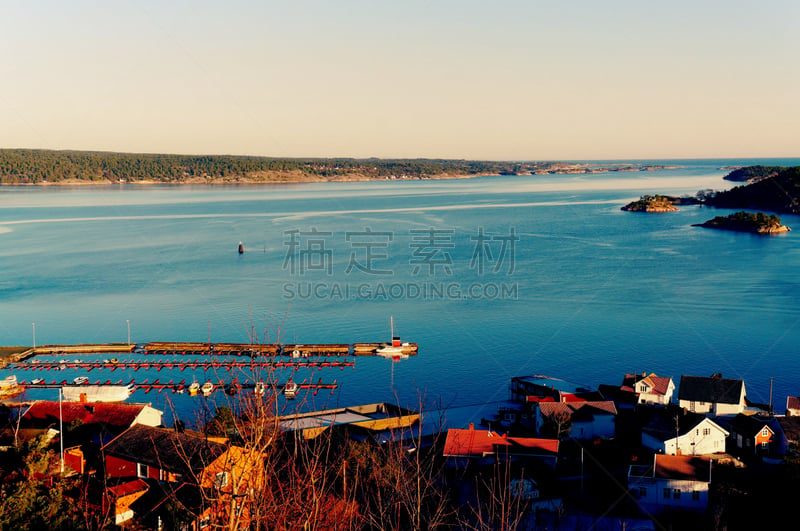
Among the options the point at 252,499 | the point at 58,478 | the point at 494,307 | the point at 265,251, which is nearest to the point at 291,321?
the point at 494,307

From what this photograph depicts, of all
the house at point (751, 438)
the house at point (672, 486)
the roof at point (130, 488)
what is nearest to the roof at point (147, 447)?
the roof at point (130, 488)

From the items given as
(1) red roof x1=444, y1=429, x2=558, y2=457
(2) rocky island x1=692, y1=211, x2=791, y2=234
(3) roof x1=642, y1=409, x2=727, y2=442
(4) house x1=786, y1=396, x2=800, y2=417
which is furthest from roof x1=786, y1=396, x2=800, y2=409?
(2) rocky island x1=692, y1=211, x2=791, y2=234

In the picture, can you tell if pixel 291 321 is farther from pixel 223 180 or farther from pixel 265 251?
pixel 223 180

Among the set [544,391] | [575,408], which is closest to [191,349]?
[544,391]

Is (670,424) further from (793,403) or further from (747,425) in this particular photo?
(793,403)

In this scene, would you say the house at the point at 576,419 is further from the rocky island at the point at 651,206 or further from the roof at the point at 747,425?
the rocky island at the point at 651,206

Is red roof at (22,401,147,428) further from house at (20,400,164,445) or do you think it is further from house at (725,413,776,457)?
house at (725,413,776,457)
